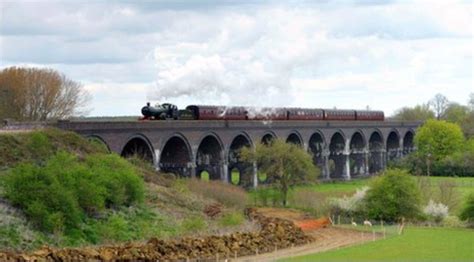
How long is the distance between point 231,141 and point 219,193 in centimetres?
1745

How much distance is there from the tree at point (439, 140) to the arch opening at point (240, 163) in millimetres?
33611

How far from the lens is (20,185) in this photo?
39906 millimetres

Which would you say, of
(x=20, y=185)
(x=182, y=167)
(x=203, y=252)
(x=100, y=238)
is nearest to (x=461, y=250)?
(x=203, y=252)

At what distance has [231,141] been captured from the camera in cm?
7362

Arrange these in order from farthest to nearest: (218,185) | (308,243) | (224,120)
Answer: (224,120)
(218,185)
(308,243)

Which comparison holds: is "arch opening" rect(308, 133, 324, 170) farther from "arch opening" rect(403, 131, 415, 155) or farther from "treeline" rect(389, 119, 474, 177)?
"arch opening" rect(403, 131, 415, 155)

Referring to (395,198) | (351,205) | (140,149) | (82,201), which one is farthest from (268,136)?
(82,201)

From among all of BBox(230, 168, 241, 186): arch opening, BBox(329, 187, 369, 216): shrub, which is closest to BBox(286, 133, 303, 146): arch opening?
BBox(230, 168, 241, 186): arch opening

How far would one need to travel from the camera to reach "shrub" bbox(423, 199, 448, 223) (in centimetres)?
5600

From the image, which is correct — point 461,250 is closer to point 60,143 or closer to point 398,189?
point 398,189

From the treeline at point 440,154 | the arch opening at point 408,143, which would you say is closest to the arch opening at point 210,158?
the treeline at point 440,154

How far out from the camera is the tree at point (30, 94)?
78.3 m

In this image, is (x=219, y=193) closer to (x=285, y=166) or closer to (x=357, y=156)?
(x=285, y=166)

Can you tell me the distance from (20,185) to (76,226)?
124 inches
